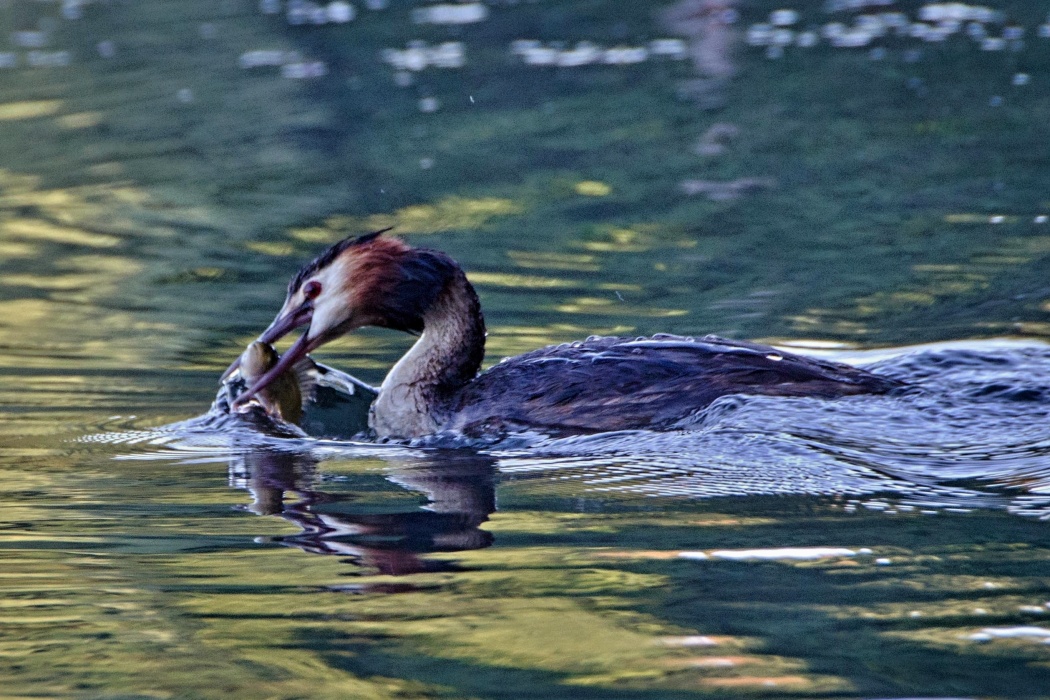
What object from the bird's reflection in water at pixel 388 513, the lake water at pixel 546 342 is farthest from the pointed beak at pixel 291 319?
the bird's reflection in water at pixel 388 513

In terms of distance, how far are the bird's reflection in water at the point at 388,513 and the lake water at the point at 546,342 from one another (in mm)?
26

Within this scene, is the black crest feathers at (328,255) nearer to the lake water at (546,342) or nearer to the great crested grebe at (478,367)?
the great crested grebe at (478,367)

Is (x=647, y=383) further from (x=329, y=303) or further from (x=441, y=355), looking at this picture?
(x=329, y=303)

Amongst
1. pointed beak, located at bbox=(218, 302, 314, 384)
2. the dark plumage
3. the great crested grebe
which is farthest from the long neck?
pointed beak, located at bbox=(218, 302, 314, 384)

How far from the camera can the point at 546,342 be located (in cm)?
Answer: 979

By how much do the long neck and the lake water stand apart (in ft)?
1.54

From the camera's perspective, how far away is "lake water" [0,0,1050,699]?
16.0 ft

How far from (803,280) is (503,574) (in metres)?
6.23

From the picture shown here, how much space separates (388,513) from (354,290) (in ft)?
6.45

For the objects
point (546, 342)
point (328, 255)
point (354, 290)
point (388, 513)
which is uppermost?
point (328, 255)

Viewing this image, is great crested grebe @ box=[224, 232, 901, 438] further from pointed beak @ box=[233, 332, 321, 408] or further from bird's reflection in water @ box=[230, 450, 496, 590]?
bird's reflection in water @ box=[230, 450, 496, 590]

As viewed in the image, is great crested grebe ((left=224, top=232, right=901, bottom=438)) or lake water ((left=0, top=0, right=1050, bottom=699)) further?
great crested grebe ((left=224, top=232, right=901, bottom=438))

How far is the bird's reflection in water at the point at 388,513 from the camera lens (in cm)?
588

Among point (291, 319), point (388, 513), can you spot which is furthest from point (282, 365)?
point (388, 513)
